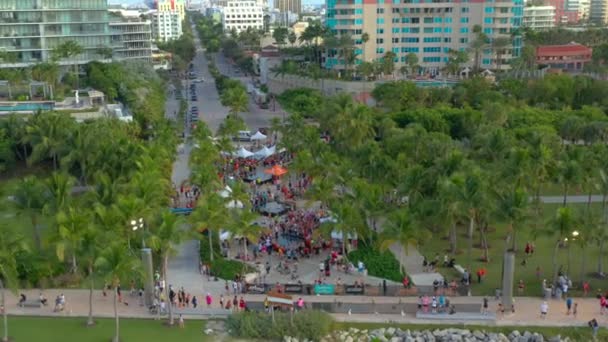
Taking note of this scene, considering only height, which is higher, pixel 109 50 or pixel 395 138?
pixel 109 50

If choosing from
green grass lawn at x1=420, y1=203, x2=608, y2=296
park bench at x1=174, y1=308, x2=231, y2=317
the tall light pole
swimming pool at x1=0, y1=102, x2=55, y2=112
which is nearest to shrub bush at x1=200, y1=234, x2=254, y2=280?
park bench at x1=174, y1=308, x2=231, y2=317

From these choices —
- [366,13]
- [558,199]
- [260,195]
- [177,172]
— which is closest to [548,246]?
[558,199]

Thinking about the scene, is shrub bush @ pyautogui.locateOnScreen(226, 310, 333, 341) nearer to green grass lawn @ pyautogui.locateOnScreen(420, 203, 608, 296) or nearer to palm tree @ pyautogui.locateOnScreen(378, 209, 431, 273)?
palm tree @ pyautogui.locateOnScreen(378, 209, 431, 273)

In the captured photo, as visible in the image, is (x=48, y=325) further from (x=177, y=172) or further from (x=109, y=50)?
(x=109, y=50)

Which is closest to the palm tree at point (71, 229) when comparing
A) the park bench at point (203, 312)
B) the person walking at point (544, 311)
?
the park bench at point (203, 312)

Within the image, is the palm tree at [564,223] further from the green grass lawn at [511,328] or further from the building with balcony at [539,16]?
the building with balcony at [539,16]

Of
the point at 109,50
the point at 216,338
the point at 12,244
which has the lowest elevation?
the point at 216,338

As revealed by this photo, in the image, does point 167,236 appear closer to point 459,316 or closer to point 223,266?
point 223,266
